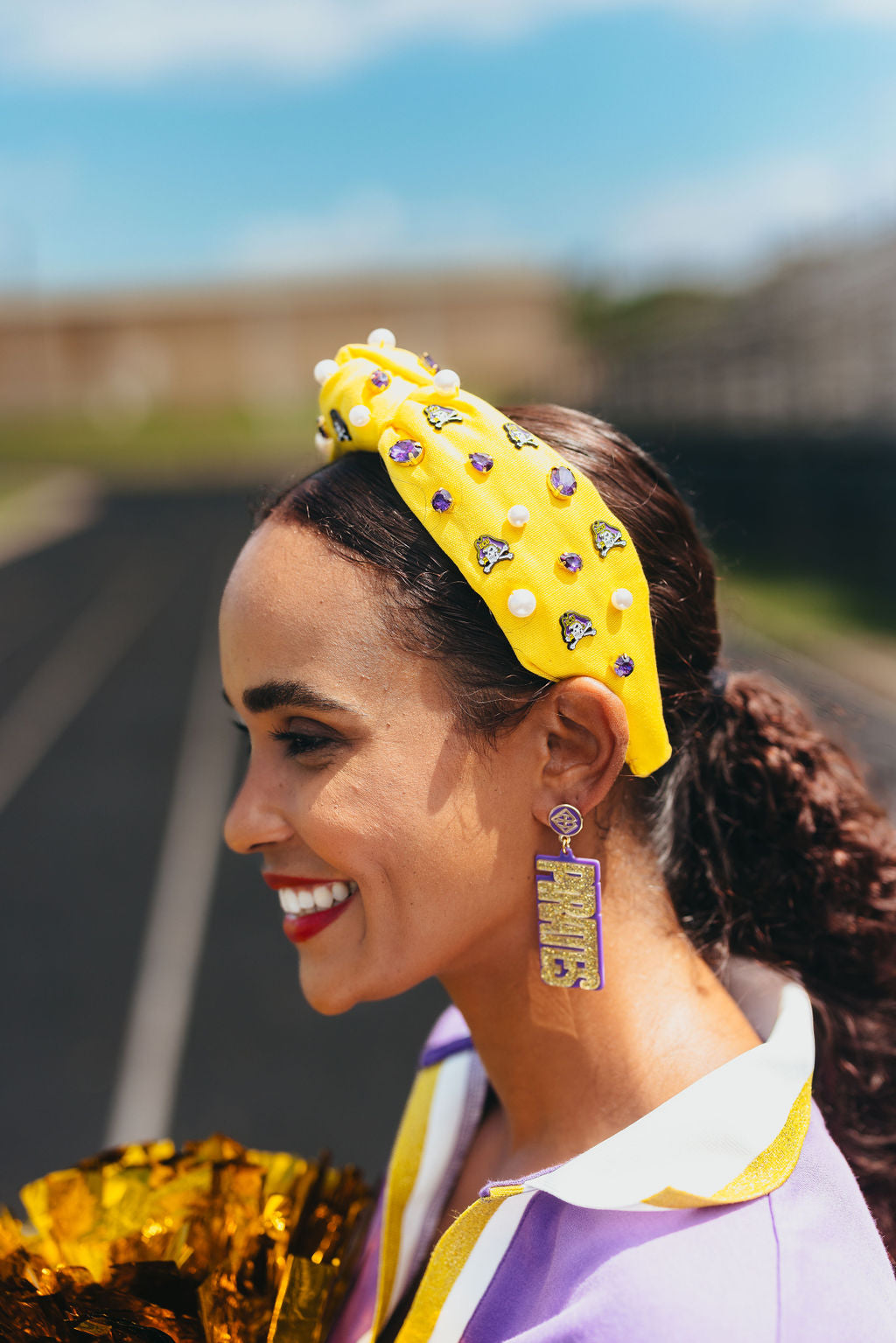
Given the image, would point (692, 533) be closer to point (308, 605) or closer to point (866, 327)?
point (308, 605)

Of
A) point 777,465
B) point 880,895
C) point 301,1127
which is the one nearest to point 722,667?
point 880,895

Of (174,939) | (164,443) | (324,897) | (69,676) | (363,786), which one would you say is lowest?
(164,443)

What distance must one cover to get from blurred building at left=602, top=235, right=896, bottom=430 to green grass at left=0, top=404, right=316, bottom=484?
2203cm

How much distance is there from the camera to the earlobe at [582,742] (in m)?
1.47

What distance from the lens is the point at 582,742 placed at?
4.93ft

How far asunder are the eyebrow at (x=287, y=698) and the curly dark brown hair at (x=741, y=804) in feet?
0.45

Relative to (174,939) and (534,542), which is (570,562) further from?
(174,939)

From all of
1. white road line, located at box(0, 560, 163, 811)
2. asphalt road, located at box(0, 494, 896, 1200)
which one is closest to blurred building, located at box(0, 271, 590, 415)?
white road line, located at box(0, 560, 163, 811)

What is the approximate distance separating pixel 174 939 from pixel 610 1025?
4.75 metres

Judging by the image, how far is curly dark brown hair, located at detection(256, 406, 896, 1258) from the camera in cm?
155

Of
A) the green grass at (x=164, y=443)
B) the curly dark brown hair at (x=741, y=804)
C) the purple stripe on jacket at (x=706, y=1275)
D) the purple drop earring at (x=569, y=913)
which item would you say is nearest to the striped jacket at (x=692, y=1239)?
the purple stripe on jacket at (x=706, y=1275)

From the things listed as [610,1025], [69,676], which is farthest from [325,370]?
[69,676]

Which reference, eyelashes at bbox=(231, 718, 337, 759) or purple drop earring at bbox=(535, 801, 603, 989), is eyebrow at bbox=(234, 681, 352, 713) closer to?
eyelashes at bbox=(231, 718, 337, 759)

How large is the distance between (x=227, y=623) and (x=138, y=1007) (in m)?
4.11
